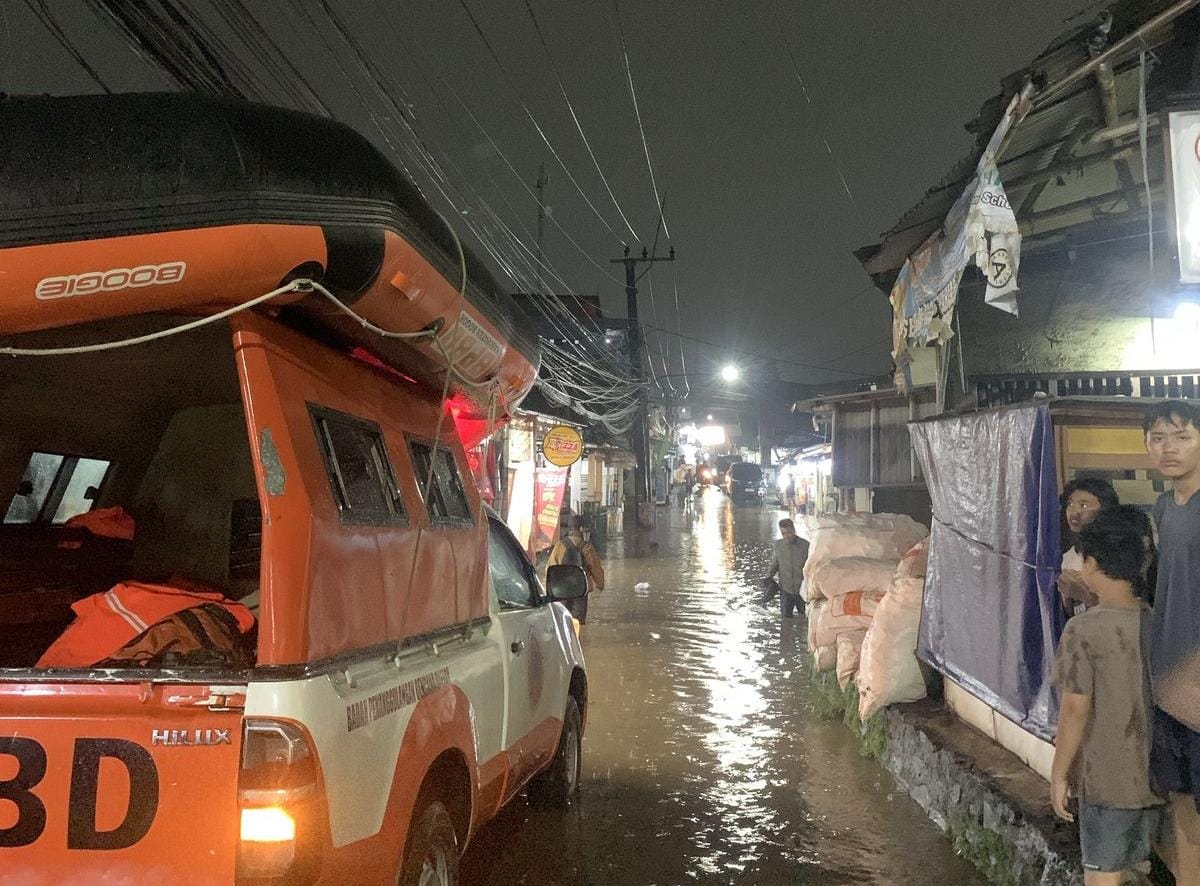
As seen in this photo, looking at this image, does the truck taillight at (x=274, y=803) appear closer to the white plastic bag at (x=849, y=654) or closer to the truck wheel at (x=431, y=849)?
the truck wheel at (x=431, y=849)

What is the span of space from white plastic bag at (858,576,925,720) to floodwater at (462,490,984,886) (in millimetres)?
572

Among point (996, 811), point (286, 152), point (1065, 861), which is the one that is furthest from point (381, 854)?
point (996, 811)

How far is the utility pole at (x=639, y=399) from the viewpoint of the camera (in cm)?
2798

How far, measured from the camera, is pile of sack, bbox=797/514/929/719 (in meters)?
6.68

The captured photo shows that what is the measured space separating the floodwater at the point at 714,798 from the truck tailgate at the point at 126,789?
280cm

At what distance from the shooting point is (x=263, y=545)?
2406 millimetres

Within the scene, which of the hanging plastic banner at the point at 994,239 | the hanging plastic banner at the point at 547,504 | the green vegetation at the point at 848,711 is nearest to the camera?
the hanging plastic banner at the point at 994,239

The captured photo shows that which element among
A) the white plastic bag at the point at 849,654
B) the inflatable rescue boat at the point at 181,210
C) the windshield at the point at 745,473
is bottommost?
the white plastic bag at the point at 849,654

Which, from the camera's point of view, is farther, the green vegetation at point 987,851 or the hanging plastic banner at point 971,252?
the hanging plastic banner at point 971,252

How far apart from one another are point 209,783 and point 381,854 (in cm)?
62

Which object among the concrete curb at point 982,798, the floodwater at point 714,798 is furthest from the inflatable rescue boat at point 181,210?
the concrete curb at point 982,798

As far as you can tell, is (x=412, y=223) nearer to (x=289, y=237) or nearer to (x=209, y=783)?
(x=289, y=237)

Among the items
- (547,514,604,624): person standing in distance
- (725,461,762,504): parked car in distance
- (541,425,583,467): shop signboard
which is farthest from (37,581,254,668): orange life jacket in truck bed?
(725,461,762,504): parked car in distance

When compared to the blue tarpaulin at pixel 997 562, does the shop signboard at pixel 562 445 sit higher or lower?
higher
